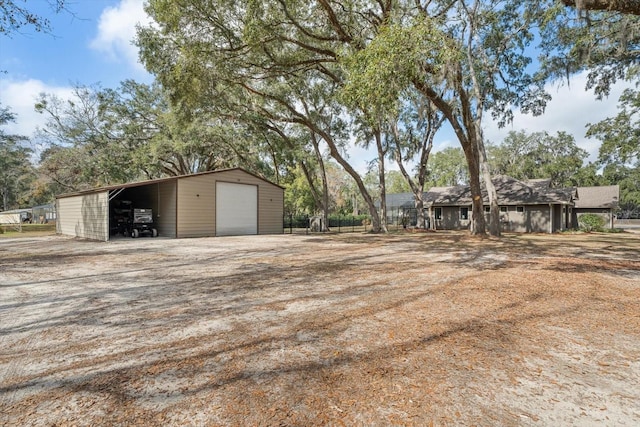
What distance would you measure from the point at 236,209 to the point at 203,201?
6.54ft

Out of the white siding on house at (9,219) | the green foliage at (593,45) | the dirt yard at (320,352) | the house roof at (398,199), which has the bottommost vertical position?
the dirt yard at (320,352)

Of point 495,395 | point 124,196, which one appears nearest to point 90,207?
point 124,196

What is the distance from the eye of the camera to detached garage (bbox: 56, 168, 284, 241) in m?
15.3

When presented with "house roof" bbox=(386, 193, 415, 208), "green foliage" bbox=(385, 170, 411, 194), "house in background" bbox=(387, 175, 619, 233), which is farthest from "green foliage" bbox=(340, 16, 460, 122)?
"green foliage" bbox=(385, 170, 411, 194)

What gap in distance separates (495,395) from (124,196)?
2236 centimetres

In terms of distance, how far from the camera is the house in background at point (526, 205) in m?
21.2

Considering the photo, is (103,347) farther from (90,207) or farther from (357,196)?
(357,196)

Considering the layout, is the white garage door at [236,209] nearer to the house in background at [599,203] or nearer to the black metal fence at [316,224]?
the black metal fence at [316,224]

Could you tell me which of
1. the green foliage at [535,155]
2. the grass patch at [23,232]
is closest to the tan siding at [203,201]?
the grass patch at [23,232]

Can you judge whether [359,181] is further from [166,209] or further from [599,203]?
[599,203]

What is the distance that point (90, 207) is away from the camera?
15.4 metres

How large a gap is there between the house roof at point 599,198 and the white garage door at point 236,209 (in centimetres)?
2484

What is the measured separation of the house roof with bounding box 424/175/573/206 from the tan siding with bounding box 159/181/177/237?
1880cm

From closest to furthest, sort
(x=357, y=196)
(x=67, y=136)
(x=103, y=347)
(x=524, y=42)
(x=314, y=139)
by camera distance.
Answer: (x=103, y=347) → (x=524, y=42) → (x=314, y=139) → (x=67, y=136) → (x=357, y=196)
